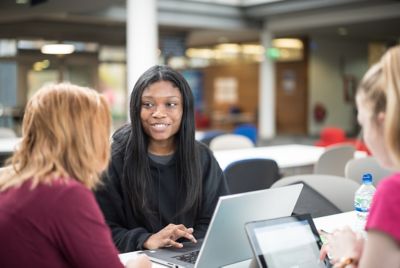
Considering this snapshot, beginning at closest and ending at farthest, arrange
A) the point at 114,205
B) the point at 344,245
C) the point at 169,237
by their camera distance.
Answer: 1. the point at 344,245
2. the point at 169,237
3. the point at 114,205

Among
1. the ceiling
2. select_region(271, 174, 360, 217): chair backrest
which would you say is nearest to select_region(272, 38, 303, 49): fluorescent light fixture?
the ceiling

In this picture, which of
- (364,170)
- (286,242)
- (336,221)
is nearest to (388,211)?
(286,242)

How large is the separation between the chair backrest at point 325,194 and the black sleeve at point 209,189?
0.37 metres

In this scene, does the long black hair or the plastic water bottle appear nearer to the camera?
the long black hair

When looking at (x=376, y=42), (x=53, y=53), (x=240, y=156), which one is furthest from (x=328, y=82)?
(x=240, y=156)

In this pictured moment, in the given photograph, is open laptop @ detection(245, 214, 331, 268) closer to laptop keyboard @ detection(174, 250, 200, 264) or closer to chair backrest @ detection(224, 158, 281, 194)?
laptop keyboard @ detection(174, 250, 200, 264)

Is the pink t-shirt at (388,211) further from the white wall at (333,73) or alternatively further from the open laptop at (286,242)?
the white wall at (333,73)

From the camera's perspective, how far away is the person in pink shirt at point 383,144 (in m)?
1.19

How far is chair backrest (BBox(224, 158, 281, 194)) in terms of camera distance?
12.4 ft

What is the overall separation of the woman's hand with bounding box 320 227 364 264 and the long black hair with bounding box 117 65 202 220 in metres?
0.93

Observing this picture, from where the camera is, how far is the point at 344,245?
145 centimetres

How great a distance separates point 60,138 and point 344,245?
2.75ft

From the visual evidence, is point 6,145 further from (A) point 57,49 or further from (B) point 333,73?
(B) point 333,73

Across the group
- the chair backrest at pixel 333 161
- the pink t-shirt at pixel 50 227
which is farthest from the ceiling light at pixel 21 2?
the pink t-shirt at pixel 50 227
